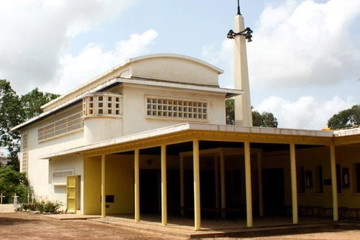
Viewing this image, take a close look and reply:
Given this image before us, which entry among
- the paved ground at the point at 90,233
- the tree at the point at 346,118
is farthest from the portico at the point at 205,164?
the tree at the point at 346,118

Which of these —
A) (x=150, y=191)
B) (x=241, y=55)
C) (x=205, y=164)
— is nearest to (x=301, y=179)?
(x=205, y=164)

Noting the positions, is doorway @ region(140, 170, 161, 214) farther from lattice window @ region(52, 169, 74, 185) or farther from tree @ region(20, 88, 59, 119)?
tree @ region(20, 88, 59, 119)

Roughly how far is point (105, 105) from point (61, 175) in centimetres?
546

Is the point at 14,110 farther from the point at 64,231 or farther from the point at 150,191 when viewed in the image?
the point at 64,231

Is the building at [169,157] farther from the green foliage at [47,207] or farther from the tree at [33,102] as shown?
the tree at [33,102]

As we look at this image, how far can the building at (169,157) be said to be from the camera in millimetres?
17297

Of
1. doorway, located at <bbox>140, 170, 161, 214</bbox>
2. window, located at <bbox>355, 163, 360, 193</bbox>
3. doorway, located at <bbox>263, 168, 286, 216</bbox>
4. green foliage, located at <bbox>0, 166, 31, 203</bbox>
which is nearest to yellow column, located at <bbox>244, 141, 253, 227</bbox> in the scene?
window, located at <bbox>355, 163, 360, 193</bbox>

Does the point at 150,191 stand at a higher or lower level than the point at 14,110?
lower

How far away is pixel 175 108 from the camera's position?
2153 cm

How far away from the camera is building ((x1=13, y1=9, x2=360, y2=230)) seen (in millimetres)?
17297

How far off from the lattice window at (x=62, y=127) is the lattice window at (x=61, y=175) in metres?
2.00

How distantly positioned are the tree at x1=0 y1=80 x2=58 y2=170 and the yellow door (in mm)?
23703

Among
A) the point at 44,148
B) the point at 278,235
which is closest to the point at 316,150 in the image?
the point at 278,235

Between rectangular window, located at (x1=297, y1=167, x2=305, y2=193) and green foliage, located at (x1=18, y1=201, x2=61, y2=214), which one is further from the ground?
rectangular window, located at (x1=297, y1=167, x2=305, y2=193)
